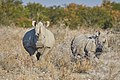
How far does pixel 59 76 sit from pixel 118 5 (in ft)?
146

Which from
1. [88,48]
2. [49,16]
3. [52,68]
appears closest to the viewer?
[52,68]

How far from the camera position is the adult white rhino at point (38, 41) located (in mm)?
9430

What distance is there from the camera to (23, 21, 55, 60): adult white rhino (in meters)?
9.43

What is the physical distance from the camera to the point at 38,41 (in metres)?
9.46

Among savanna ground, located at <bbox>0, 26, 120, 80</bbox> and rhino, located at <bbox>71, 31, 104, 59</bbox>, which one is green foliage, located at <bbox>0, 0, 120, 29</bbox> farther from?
savanna ground, located at <bbox>0, 26, 120, 80</bbox>

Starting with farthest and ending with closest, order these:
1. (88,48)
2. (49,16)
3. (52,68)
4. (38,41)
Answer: (49,16)
(88,48)
(38,41)
(52,68)

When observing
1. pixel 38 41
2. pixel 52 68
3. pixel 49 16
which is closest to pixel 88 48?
pixel 38 41

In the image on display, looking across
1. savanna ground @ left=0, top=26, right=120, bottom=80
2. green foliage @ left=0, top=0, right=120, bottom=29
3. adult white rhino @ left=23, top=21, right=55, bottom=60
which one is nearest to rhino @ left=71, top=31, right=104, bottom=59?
savanna ground @ left=0, top=26, right=120, bottom=80

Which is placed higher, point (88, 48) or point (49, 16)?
point (49, 16)

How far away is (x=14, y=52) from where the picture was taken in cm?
1042

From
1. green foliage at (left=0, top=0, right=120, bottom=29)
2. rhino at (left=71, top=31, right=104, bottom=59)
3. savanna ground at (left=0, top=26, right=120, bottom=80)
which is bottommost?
savanna ground at (left=0, top=26, right=120, bottom=80)

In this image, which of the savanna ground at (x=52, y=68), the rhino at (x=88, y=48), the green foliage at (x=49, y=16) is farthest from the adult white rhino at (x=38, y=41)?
the green foliage at (x=49, y=16)

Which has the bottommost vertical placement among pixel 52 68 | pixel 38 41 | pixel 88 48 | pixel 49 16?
pixel 52 68

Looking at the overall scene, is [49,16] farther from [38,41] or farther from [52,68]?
Result: [52,68]
